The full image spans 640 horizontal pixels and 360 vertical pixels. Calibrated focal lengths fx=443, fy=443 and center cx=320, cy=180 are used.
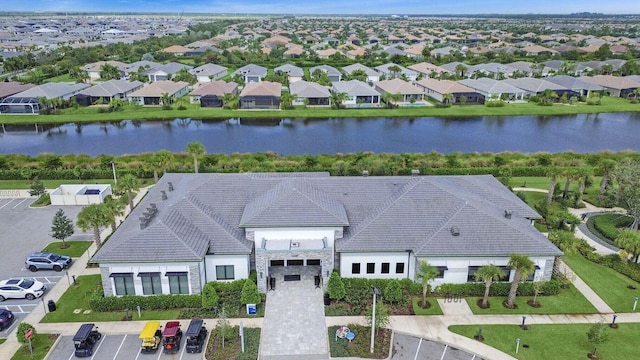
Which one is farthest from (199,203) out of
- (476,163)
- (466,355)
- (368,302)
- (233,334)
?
(476,163)

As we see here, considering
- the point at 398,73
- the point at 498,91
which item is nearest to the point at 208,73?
the point at 398,73

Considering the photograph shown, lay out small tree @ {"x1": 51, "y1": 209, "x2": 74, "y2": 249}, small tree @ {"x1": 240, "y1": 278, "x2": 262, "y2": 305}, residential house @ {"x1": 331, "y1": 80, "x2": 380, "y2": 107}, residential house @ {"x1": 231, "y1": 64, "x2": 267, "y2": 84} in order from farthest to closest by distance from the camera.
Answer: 1. residential house @ {"x1": 231, "y1": 64, "x2": 267, "y2": 84}
2. residential house @ {"x1": 331, "y1": 80, "x2": 380, "y2": 107}
3. small tree @ {"x1": 51, "y1": 209, "x2": 74, "y2": 249}
4. small tree @ {"x1": 240, "y1": 278, "x2": 262, "y2": 305}

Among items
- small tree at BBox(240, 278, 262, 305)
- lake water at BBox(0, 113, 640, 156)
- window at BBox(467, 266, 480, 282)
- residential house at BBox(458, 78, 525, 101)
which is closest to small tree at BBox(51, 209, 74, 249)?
small tree at BBox(240, 278, 262, 305)

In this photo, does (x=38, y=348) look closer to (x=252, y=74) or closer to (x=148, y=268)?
(x=148, y=268)

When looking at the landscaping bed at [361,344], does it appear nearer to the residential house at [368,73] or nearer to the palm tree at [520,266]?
the palm tree at [520,266]

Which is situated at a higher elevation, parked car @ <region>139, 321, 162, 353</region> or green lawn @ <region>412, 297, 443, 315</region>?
parked car @ <region>139, 321, 162, 353</region>

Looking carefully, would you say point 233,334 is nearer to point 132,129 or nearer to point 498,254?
point 498,254

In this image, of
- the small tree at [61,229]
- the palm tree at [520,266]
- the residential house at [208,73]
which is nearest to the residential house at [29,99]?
the residential house at [208,73]

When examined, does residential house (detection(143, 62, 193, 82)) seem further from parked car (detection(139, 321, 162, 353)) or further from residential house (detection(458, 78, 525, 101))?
parked car (detection(139, 321, 162, 353))
